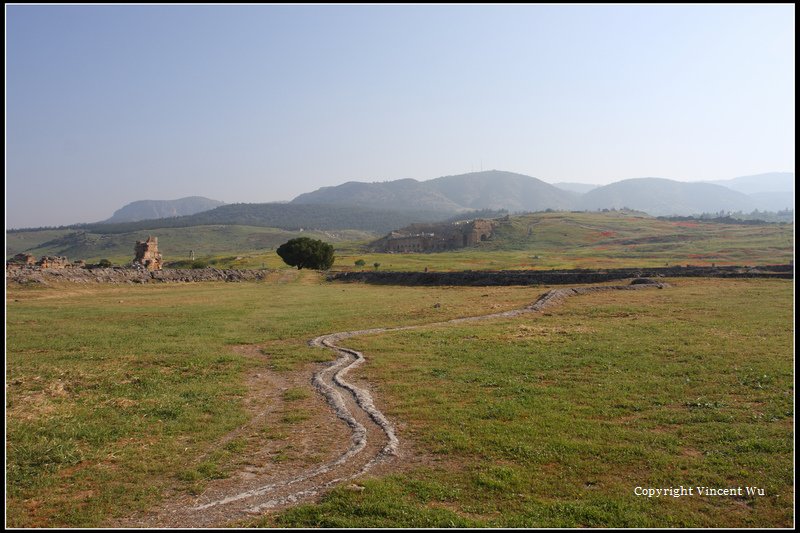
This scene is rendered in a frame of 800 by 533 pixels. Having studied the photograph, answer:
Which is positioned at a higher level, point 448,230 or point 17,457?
point 448,230

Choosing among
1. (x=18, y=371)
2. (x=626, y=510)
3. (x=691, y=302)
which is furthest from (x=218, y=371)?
(x=691, y=302)

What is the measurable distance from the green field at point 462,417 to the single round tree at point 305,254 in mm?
49167

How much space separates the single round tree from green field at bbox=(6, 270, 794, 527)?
161 feet

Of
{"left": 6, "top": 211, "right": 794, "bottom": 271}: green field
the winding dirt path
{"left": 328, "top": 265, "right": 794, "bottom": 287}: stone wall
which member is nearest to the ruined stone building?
{"left": 6, "top": 211, "right": 794, "bottom": 271}: green field

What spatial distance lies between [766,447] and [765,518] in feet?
9.45

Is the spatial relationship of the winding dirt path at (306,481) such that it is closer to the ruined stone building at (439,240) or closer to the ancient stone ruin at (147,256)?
the ancient stone ruin at (147,256)

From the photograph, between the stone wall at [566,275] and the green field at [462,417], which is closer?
the green field at [462,417]

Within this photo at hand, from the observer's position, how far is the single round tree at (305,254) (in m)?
77.4

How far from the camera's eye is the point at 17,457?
10.6m

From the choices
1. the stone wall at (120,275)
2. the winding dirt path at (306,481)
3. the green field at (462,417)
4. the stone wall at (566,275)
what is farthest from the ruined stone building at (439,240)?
the winding dirt path at (306,481)

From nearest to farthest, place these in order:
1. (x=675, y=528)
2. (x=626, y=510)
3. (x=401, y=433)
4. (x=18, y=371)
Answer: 1. (x=675, y=528)
2. (x=626, y=510)
3. (x=401, y=433)
4. (x=18, y=371)

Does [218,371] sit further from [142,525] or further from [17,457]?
[142,525]

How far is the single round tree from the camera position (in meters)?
77.4

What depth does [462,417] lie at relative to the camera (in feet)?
42.3
